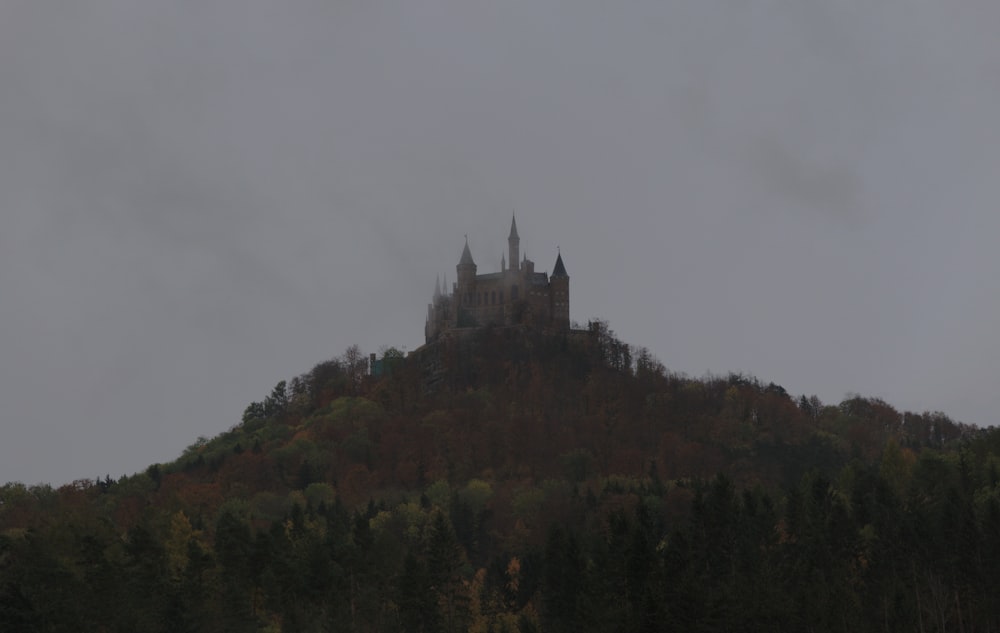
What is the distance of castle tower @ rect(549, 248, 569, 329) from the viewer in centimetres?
18800

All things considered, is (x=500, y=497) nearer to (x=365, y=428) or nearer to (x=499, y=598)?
(x=365, y=428)

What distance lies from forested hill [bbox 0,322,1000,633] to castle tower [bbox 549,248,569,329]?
3.07 m

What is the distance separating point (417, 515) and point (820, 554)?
57.5m

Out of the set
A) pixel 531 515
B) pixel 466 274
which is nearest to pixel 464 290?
pixel 466 274

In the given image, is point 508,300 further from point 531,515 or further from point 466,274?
point 531,515

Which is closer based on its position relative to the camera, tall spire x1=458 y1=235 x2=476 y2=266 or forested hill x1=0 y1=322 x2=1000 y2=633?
forested hill x1=0 y1=322 x2=1000 y2=633

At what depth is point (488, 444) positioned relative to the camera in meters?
171

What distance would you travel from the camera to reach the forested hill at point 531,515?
75.6 meters

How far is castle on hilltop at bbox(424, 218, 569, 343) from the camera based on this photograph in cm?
18738

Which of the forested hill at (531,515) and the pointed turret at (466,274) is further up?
the pointed turret at (466,274)

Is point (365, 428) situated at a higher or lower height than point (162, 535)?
higher

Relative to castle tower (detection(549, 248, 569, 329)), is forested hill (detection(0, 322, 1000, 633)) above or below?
below

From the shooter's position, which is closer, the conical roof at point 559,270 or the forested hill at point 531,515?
the forested hill at point 531,515

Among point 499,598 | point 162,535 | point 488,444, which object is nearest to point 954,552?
point 499,598
